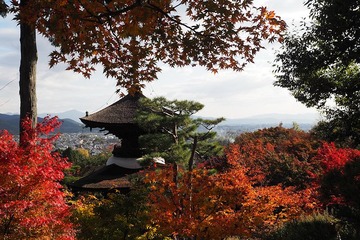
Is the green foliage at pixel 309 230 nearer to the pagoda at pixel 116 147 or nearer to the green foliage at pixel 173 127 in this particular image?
the green foliage at pixel 173 127

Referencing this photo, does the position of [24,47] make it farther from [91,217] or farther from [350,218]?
[350,218]

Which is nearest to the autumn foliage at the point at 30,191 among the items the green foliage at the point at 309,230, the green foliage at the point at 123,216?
the green foliage at the point at 123,216

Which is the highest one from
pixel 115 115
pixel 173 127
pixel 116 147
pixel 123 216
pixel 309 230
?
pixel 115 115

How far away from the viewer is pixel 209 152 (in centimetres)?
1265

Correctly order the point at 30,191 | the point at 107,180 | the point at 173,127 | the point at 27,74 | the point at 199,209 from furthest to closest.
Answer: the point at 107,180 < the point at 173,127 < the point at 199,209 < the point at 27,74 < the point at 30,191

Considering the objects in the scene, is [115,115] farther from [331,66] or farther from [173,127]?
[331,66]

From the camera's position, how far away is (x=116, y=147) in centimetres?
1520

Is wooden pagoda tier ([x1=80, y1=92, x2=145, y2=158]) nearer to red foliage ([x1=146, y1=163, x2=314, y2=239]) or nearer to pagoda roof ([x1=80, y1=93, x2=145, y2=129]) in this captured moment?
pagoda roof ([x1=80, y1=93, x2=145, y2=129])

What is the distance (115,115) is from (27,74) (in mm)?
5861

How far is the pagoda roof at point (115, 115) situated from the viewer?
13438 millimetres

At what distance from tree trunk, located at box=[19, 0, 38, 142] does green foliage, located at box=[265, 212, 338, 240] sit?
338 inches

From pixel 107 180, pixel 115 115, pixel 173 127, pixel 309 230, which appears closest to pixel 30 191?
pixel 173 127

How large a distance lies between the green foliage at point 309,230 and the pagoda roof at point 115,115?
23.8 ft

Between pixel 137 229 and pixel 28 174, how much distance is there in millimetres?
2629
